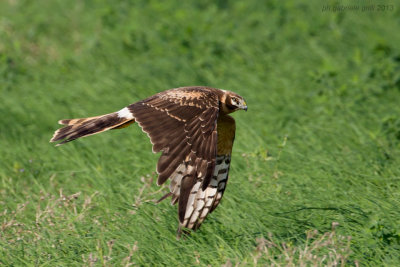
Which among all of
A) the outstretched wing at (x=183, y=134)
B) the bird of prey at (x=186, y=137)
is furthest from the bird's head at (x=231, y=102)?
the outstretched wing at (x=183, y=134)

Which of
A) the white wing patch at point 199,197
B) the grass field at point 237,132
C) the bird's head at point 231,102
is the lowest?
the grass field at point 237,132

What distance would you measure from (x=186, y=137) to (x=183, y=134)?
0.04 metres

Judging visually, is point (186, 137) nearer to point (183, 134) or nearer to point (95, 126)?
point (183, 134)

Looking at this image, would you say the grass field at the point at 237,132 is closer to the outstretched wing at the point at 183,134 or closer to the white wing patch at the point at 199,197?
the white wing patch at the point at 199,197

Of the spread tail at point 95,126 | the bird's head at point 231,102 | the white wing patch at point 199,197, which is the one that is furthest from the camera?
the bird's head at point 231,102

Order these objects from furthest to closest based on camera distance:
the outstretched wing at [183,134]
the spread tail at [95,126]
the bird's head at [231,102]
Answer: the bird's head at [231,102] → the spread tail at [95,126] → the outstretched wing at [183,134]

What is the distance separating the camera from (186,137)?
16.3 ft

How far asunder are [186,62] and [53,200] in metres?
4.19

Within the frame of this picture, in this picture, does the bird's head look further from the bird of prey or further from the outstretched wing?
the outstretched wing

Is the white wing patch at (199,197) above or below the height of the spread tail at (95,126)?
below

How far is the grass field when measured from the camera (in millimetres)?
4844

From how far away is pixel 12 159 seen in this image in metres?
6.96

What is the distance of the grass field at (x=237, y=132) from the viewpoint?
484 centimetres

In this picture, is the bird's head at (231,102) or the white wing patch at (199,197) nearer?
the white wing patch at (199,197)
